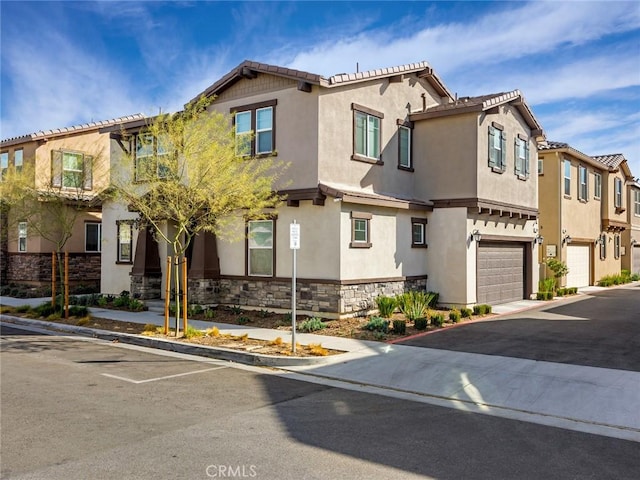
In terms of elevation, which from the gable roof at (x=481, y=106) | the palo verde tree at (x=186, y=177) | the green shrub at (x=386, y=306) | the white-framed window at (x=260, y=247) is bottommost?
the green shrub at (x=386, y=306)

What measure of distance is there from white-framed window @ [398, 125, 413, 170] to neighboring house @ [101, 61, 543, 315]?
35 millimetres

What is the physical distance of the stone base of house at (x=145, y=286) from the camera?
19.4m

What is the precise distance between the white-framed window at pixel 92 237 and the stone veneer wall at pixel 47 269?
33 centimetres

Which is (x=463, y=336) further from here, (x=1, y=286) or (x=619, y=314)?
(x=1, y=286)

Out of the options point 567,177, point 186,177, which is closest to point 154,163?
point 186,177

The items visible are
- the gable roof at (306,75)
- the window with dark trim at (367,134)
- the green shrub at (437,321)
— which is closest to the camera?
the green shrub at (437,321)

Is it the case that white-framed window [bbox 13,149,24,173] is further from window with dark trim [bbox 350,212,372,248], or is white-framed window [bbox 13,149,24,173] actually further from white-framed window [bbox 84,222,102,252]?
window with dark trim [bbox 350,212,372,248]

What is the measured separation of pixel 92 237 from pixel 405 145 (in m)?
15.8

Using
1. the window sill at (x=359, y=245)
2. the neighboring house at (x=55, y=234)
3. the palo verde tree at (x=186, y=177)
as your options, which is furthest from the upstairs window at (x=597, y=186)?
the neighboring house at (x=55, y=234)

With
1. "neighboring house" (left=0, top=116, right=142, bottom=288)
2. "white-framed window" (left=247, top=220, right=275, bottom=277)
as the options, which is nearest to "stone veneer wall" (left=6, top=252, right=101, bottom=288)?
"neighboring house" (left=0, top=116, right=142, bottom=288)

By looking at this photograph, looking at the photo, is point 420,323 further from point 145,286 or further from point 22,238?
point 22,238

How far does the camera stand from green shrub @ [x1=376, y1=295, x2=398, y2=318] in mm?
15695

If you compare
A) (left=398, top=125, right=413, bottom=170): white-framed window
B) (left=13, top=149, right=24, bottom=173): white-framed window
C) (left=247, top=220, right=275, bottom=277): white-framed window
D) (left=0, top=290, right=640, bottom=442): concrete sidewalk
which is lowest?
(left=0, top=290, right=640, bottom=442): concrete sidewalk

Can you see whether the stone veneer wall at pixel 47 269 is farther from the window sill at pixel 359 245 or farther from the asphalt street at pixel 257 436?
the asphalt street at pixel 257 436
